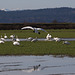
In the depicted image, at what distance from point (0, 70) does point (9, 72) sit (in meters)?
0.79

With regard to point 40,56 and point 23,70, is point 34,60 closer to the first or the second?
point 40,56

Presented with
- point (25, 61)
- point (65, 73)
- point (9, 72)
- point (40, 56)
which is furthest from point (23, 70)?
point (40, 56)

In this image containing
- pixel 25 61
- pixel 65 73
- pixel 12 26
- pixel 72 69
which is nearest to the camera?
pixel 65 73

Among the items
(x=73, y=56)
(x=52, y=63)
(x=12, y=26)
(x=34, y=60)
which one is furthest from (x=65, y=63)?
(x=12, y=26)

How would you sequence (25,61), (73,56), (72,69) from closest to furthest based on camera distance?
(72,69) → (25,61) → (73,56)

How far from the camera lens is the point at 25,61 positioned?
2288 centimetres

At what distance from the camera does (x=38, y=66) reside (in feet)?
67.8

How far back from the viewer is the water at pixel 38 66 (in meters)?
18.7

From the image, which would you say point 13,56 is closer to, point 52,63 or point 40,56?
point 40,56

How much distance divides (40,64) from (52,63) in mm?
754

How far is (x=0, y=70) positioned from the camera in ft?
63.3

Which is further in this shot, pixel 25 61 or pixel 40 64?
pixel 25 61

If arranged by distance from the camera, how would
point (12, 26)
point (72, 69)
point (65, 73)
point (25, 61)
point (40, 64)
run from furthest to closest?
1. point (12, 26)
2. point (25, 61)
3. point (40, 64)
4. point (72, 69)
5. point (65, 73)

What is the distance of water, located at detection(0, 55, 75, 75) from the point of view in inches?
734
